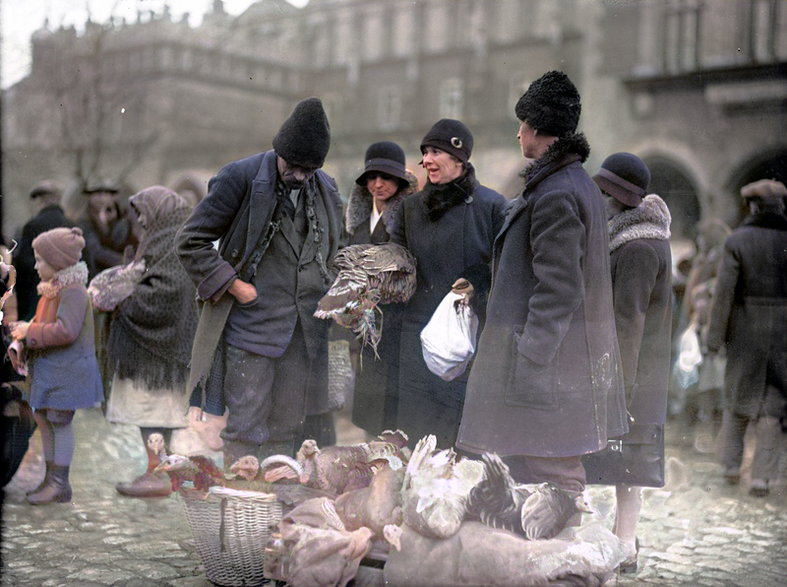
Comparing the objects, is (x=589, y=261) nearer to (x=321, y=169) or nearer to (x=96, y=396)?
(x=321, y=169)

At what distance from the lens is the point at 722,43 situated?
4809 mm

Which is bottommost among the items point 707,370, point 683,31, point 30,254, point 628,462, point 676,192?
point 628,462

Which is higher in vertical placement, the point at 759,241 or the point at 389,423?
the point at 759,241

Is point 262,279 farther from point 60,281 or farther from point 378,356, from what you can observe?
point 60,281

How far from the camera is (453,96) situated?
5188 millimetres

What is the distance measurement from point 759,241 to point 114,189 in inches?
147

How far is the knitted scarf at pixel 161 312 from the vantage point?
5.39 meters

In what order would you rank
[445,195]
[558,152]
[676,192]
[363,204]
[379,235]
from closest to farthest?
[558,152], [445,195], [379,235], [363,204], [676,192]

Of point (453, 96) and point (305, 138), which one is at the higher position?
point (453, 96)

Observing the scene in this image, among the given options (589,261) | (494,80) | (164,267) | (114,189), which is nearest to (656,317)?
(589,261)

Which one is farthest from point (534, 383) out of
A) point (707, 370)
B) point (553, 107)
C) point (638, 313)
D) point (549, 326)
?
point (707, 370)

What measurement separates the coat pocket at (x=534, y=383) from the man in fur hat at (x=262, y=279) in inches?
43.9

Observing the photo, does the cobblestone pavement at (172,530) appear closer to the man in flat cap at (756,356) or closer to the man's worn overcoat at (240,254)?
the man in flat cap at (756,356)

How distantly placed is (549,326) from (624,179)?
3.49 ft
